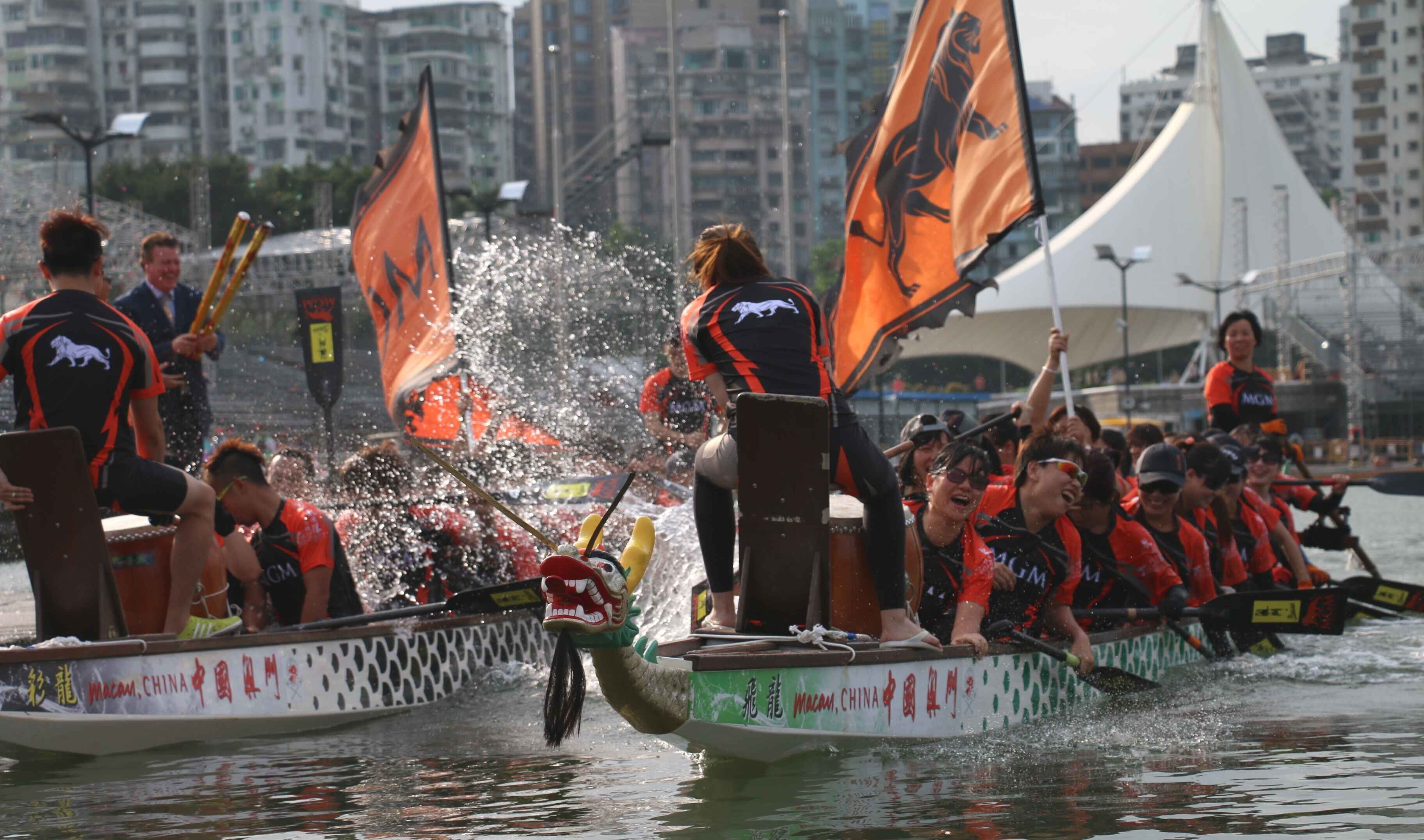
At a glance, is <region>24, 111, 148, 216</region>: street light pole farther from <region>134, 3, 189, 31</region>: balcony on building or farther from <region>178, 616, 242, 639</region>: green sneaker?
<region>134, 3, 189, 31</region>: balcony on building

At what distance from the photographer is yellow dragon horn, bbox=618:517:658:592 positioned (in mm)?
5289

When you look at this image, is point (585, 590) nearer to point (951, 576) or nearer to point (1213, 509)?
point (951, 576)

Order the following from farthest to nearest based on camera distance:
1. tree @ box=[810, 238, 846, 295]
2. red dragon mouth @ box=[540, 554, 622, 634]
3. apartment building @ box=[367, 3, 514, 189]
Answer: apartment building @ box=[367, 3, 514, 189] → tree @ box=[810, 238, 846, 295] → red dragon mouth @ box=[540, 554, 622, 634]

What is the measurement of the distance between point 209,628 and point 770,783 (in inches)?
108

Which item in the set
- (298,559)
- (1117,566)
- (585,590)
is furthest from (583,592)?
(1117,566)

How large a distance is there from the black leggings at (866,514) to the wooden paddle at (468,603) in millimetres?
1760

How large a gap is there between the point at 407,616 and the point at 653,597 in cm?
228

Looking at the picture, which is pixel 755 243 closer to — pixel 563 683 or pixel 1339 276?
pixel 563 683

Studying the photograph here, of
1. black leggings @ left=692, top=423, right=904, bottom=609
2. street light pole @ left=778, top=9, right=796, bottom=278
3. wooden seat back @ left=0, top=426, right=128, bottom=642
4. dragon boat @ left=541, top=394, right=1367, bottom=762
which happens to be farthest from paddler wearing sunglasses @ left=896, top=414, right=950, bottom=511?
street light pole @ left=778, top=9, right=796, bottom=278

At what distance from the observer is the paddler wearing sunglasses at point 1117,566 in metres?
8.37

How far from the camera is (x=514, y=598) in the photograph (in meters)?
8.14

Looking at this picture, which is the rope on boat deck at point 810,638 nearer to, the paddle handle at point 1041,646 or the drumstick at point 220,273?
the paddle handle at point 1041,646

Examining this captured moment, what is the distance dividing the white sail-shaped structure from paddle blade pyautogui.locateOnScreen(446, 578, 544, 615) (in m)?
50.6

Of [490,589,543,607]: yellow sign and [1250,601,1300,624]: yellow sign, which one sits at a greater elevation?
[490,589,543,607]: yellow sign
